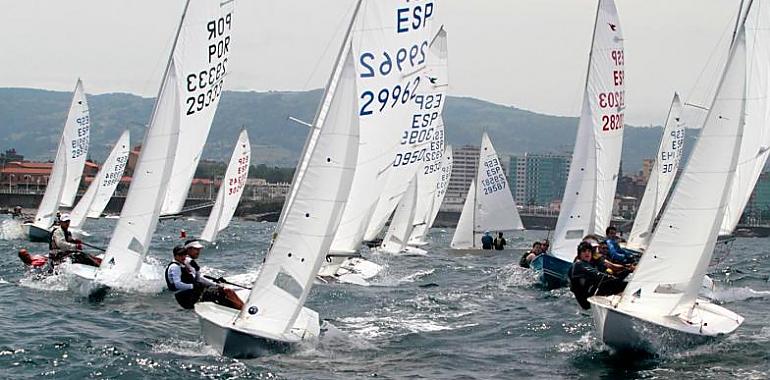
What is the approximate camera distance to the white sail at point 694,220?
12922 mm

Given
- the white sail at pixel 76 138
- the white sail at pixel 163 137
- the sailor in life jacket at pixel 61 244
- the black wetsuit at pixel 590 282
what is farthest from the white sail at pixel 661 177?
the white sail at pixel 76 138

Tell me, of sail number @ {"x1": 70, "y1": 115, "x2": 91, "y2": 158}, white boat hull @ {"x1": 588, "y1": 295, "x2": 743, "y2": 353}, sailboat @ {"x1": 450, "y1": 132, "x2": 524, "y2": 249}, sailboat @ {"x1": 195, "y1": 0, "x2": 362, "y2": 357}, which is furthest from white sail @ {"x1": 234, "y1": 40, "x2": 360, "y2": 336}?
sailboat @ {"x1": 450, "y1": 132, "x2": 524, "y2": 249}

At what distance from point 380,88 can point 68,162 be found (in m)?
19.3

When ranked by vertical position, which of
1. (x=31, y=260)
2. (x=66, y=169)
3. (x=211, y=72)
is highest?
(x=211, y=72)

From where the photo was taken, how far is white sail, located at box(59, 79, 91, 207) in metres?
33.5

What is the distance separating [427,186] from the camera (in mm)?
35188

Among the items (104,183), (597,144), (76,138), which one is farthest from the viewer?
(104,183)

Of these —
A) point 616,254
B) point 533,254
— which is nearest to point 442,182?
point 533,254

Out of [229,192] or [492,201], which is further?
[492,201]

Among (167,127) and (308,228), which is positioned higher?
(167,127)

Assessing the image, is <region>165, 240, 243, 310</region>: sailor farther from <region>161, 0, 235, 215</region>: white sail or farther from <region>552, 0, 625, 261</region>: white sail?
<region>552, 0, 625, 261</region>: white sail

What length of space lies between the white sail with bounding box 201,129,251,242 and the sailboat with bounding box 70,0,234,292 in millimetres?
13031

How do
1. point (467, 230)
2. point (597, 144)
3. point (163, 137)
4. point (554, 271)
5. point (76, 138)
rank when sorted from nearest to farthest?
point (163, 137) < point (554, 271) < point (597, 144) < point (76, 138) < point (467, 230)

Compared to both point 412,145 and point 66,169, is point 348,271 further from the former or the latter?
point 66,169
